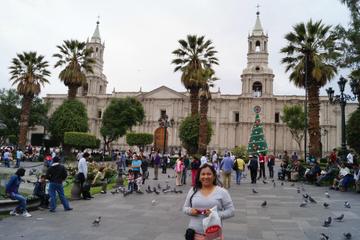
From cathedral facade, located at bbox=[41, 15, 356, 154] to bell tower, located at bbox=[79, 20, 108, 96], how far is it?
8342mm

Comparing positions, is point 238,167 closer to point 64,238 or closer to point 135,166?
point 135,166

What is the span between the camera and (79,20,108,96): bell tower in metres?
61.3

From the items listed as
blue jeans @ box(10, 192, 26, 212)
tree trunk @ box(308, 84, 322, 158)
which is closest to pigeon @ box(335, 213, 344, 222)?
blue jeans @ box(10, 192, 26, 212)

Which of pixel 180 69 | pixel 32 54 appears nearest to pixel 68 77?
pixel 32 54

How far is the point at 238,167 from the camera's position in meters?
16.0

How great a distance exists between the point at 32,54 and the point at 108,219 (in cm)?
2745

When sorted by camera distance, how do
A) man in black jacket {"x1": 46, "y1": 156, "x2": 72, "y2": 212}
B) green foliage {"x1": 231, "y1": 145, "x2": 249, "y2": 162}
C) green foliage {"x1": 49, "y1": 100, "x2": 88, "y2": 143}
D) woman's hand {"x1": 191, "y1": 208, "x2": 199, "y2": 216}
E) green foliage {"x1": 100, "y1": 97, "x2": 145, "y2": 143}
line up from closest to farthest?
woman's hand {"x1": 191, "y1": 208, "x2": 199, "y2": 216} < man in black jacket {"x1": 46, "y1": 156, "x2": 72, "y2": 212} < green foliage {"x1": 231, "y1": 145, "x2": 249, "y2": 162} < green foliage {"x1": 49, "y1": 100, "x2": 88, "y2": 143} < green foliage {"x1": 100, "y1": 97, "x2": 145, "y2": 143}

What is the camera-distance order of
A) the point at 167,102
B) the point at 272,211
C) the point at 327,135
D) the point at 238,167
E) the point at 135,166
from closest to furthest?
the point at 272,211
the point at 135,166
the point at 238,167
the point at 327,135
the point at 167,102

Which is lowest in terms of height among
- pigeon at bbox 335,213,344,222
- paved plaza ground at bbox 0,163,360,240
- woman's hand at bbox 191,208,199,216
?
paved plaza ground at bbox 0,163,360,240

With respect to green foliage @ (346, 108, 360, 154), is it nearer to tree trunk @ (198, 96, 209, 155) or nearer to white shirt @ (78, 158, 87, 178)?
tree trunk @ (198, 96, 209, 155)

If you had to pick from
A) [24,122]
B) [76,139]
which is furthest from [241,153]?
[24,122]

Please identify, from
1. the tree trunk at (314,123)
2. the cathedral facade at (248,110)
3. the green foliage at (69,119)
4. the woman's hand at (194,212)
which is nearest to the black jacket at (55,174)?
the woman's hand at (194,212)

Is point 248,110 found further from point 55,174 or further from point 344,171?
point 55,174

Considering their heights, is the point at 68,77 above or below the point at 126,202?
above
